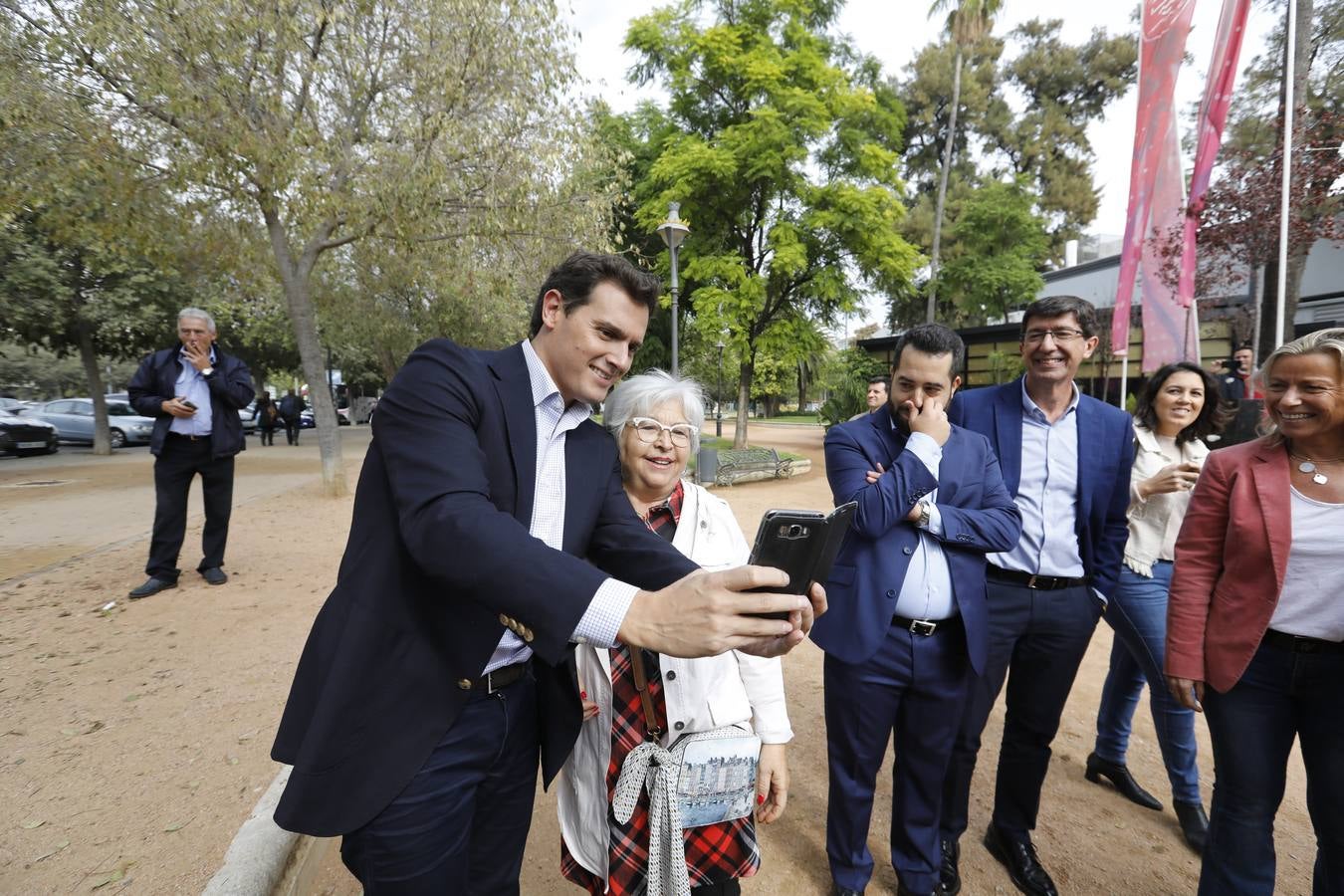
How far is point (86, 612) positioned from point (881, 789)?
19.9 ft

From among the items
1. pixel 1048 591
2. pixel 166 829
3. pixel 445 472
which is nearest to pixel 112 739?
pixel 166 829

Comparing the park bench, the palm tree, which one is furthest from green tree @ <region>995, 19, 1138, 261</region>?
the park bench

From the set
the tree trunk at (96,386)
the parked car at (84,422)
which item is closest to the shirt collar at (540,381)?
the tree trunk at (96,386)

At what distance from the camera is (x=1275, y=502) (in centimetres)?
202

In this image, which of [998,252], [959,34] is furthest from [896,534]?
[959,34]

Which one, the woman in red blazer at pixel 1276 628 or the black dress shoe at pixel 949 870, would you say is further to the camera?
the black dress shoe at pixel 949 870

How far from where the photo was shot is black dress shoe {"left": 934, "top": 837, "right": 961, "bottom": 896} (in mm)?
2604

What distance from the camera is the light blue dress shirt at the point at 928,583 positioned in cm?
238

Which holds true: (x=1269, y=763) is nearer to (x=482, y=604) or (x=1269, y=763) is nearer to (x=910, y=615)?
(x=910, y=615)

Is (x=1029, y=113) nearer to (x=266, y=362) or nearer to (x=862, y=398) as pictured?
(x=862, y=398)

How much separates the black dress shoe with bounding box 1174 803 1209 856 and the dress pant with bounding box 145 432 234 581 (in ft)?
22.5

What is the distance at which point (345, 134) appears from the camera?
9.80m

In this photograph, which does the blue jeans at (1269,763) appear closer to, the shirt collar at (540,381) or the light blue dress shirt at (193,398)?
the shirt collar at (540,381)

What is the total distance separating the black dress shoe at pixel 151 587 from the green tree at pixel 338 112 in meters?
5.43
